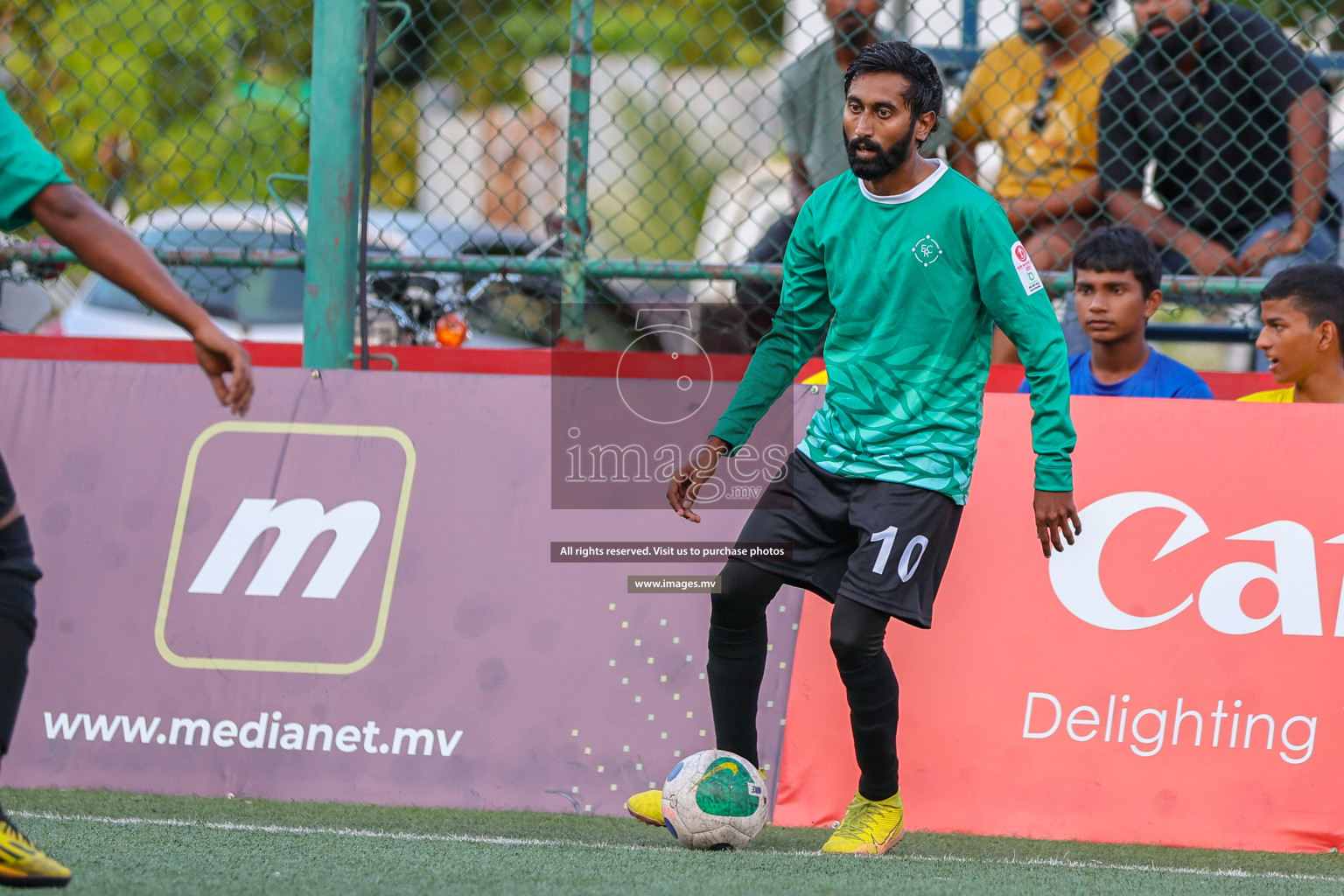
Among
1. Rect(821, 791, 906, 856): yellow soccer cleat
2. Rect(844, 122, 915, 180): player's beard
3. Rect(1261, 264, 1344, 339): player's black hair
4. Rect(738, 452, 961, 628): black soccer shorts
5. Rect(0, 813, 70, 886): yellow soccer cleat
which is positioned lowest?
Rect(821, 791, 906, 856): yellow soccer cleat

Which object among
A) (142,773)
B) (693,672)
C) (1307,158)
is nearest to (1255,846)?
(693,672)

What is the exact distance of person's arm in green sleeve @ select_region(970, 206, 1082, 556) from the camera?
3615 mm

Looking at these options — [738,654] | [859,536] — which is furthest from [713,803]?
[859,536]

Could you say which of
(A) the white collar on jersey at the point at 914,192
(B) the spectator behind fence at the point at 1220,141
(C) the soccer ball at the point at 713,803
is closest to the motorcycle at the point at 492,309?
(A) the white collar on jersey at the point at 914,192

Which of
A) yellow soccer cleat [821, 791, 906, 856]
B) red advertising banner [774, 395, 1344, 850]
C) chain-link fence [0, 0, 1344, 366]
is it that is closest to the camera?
yellow soccer cleat [821, 791, 906, 856]

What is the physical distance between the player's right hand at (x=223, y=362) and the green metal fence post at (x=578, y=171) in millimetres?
2360

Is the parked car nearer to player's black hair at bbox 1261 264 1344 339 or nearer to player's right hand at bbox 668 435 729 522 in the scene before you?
player's right hand at bbox 668 435 729 522

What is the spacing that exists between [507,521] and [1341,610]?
8.00ft

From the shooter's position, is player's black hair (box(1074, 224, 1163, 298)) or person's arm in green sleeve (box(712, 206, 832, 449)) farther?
player's black hair (box(1074, 224, 1163, 298))

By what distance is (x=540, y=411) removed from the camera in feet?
15.0

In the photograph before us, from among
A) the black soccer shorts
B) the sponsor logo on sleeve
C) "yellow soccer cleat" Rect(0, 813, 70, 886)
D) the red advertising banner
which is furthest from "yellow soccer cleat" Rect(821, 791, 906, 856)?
"yellow soccer cleat" Rect(0, 813, 70, 886)

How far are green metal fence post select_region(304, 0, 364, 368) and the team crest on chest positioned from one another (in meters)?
2.15

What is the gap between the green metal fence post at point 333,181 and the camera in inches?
194

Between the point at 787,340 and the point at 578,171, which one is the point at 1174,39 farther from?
the point at 787,340
